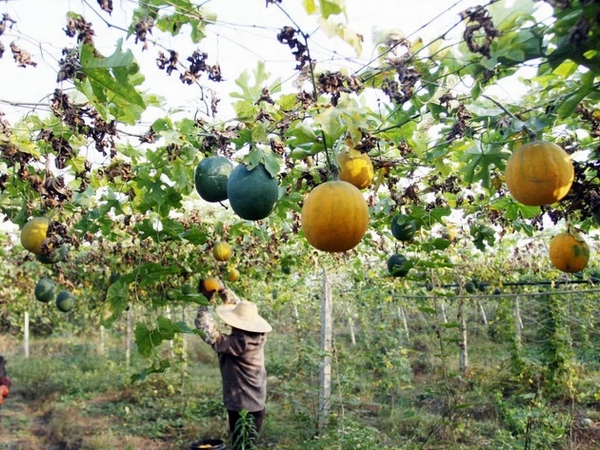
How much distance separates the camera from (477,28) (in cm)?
158

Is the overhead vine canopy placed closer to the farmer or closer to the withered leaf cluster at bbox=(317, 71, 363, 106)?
the withered leaf cluster at bbox=(317, 71, 363, 106)

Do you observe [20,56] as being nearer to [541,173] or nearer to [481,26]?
[481,26]

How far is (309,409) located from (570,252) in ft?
18.0

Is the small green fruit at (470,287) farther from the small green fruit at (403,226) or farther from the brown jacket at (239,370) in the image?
the small green fruit at (403,226)

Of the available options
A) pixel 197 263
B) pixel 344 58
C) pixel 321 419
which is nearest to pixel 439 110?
pixel 344 58

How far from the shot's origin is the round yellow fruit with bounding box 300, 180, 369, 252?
1.75 meters

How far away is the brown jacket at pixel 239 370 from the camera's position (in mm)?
5699

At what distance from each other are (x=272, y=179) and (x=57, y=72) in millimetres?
926

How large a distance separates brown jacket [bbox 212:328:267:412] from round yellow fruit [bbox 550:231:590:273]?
11.7 feet

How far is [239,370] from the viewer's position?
5727 millimetres

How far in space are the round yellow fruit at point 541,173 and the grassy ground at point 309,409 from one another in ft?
12.2

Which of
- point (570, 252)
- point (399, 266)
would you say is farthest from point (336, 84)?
point (399, 266)

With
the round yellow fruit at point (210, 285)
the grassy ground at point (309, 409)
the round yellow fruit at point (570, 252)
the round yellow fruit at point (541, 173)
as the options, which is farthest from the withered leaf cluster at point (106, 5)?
the round yellow fruit at point (210, 285)

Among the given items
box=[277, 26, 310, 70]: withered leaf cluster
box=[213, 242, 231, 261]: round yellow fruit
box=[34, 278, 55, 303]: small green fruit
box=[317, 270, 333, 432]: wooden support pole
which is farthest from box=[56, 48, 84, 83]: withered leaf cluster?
box=[317, 270, 333, 432]: wooden support pole
